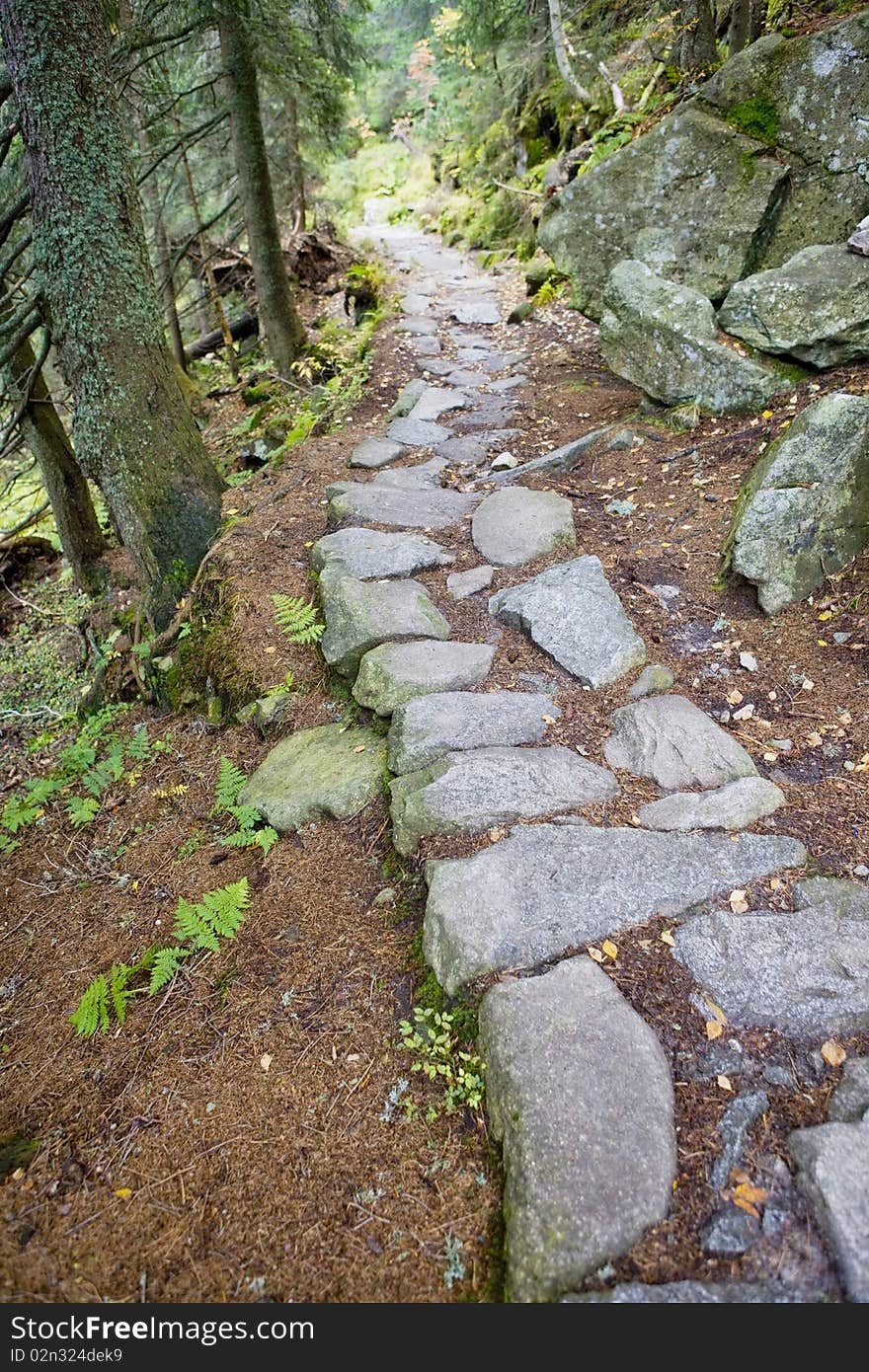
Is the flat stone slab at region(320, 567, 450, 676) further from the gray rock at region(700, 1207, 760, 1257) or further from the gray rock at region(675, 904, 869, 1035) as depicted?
the gray rock at region(700, 1207, 760, 1257)

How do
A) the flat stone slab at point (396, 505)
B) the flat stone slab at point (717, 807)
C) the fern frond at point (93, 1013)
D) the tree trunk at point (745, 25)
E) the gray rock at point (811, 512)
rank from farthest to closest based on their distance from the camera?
the tree trunk at point (745, 25) → the flat stone slab at point (396, 505) → the gray rock at point (811, 512) → the flat stone slab at point (717, 807) → the fern frond at point (93, 1013)

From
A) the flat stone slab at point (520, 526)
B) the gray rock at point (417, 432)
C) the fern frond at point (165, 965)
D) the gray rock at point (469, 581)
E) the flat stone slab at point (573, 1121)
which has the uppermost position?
the gray rock at point (417, 432)

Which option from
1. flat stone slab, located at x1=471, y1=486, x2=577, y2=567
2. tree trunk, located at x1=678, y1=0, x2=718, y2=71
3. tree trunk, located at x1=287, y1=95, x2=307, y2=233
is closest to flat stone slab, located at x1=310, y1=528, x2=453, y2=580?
flat stone slab, located at x1=471, y1=486, x2=577, y2=567

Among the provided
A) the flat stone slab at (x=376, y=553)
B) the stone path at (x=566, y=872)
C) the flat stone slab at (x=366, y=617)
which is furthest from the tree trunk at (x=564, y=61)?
the flat stone slab at (x=366, y=617)

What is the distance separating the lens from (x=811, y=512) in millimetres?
3766

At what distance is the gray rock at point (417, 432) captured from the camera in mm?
6442

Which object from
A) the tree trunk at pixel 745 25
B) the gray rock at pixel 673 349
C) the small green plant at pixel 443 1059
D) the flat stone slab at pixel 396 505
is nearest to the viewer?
the small green plant at pixel 443 1059

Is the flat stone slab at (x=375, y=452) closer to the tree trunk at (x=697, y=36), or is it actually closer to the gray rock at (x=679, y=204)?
the gray rock at (x=679, y=204)

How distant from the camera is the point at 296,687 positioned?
3.93 m

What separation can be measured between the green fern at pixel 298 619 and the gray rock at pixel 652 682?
5.74 ft

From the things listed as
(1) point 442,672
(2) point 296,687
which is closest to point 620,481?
(1) point 442,672

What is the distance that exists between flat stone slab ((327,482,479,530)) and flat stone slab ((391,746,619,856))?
8.21 ft

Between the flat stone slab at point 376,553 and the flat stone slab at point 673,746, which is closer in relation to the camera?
the flat stone slab at point 673,746

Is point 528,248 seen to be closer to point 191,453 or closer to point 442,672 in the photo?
point 191,453
